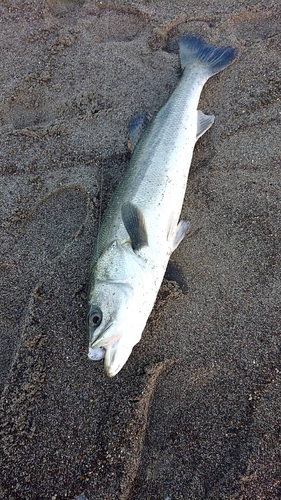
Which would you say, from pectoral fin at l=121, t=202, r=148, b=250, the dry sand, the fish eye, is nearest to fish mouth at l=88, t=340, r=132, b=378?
the fish eye

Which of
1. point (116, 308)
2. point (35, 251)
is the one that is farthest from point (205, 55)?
point (116, 308)

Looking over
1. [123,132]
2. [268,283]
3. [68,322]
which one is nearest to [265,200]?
[268,283]

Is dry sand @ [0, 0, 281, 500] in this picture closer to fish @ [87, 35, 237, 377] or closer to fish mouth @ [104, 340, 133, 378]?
fish @ [87, 35, 237, 377]

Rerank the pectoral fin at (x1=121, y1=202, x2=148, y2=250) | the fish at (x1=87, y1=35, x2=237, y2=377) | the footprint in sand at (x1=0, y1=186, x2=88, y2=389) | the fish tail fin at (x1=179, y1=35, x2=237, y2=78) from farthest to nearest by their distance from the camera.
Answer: the fish tail fin at (x1=179, y1=35, x2=237, y2=78) → the footprint in sand at (x1=0, y1=186, x2=88, y2=389) → the pectoral fin at (x1=121, y1=202, x2=148, y2=250) → the fish at (x1=87, y1=35, x2=237, y2=377)

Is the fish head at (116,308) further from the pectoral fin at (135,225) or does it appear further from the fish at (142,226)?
the pectoral fin at (135,225)

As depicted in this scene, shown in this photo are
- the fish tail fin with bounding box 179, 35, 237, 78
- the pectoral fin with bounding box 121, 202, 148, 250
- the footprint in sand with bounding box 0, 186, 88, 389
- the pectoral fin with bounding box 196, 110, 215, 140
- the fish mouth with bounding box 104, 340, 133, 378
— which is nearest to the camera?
the fish mouth with bounding box 104, 340, 133, 378

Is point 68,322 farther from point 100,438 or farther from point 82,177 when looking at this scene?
point 82,177

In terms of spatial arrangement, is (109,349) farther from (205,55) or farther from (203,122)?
(205,55)
